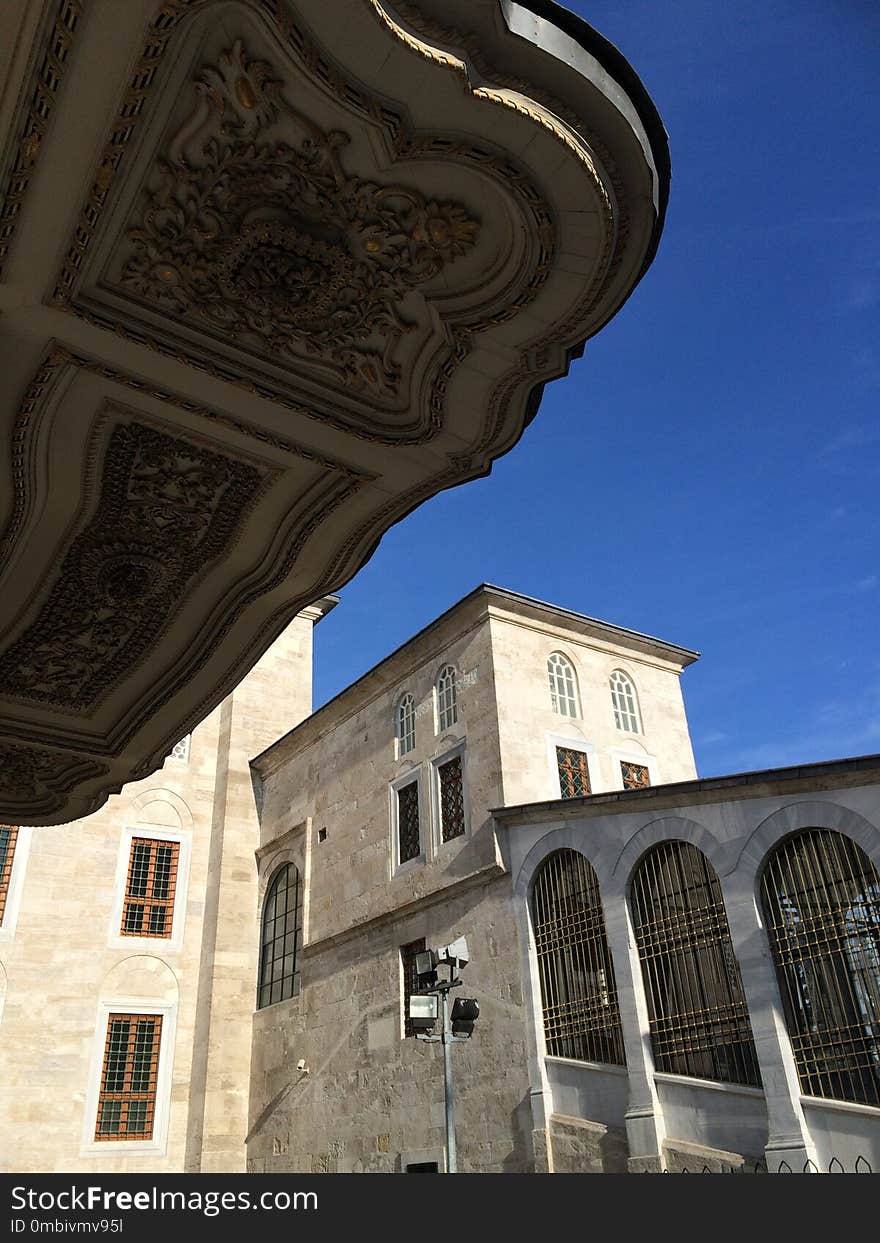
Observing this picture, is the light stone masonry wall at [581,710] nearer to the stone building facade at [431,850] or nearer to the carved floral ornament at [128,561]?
the stone building facade at [431,850]

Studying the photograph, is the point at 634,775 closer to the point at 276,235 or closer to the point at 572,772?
the point at 572,772

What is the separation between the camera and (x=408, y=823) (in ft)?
55.0

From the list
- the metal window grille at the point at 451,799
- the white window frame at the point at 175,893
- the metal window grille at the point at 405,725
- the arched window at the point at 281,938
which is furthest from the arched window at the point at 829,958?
the white window frame at the point at 175,893

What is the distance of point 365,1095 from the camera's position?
15422 mm

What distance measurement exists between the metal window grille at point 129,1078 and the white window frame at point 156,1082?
0.08 m

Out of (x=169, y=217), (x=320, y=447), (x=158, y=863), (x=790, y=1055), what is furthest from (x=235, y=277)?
(x=158, y=863)

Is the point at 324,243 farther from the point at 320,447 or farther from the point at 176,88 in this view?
the point at 320,447

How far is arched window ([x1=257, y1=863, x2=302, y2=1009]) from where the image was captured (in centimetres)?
1883

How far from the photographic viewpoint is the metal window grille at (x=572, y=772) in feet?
50.9

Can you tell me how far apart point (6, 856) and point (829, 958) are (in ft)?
51.9

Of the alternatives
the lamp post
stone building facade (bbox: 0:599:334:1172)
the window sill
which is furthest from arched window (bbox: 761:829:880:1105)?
stone building facade (bbox: 0:599:334:1172)

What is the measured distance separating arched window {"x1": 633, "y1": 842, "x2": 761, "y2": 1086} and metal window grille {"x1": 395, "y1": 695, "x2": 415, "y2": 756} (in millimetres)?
6176

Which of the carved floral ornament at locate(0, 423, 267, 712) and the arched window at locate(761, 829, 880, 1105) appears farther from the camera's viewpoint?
the arched window at locate(761, 829, 880, 1105)

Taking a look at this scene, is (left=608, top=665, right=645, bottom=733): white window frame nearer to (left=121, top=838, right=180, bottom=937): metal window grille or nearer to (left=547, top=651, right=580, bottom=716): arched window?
(left=547, top=651, right=580, bottom=716): arched window
